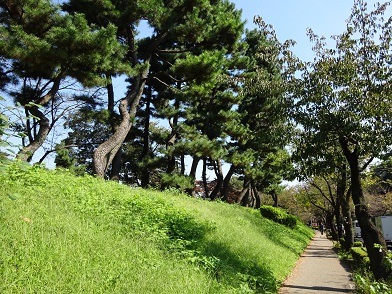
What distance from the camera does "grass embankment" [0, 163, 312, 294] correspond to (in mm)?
4067

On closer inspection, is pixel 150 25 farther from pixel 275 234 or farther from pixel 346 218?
pixel 346 218

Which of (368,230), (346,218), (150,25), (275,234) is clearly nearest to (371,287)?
(368,230)

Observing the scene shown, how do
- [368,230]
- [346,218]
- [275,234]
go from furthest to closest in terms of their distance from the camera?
[346,218] → [275,234] → [368,230]

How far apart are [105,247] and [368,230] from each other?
257 inches

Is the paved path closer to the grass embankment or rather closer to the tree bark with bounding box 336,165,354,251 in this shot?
the grass embankment

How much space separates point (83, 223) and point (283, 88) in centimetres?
575

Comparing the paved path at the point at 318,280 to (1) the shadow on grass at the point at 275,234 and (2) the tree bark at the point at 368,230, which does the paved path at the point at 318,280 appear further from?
(1) the shadow on grass at the point at 275,234

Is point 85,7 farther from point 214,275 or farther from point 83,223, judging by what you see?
point 214,275

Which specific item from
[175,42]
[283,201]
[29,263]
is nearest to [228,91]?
[175,42]

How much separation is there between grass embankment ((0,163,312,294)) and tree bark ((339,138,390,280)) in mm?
2437

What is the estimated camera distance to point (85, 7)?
13562 millimetres

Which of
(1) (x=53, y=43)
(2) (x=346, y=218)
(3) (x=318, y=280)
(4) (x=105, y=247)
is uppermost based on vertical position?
(1) (x=53, y=43)

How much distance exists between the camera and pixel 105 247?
532 cm

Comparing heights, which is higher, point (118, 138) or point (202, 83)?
point (202, 83)
